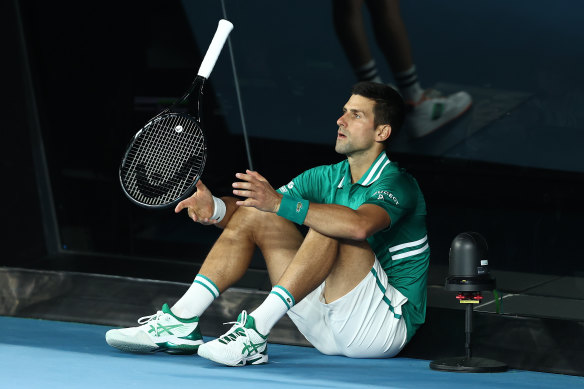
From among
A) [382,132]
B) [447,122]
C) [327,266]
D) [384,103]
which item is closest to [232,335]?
[327,266]

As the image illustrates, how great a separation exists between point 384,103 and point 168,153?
2.84 feet

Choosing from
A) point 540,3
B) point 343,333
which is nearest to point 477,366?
point 343,333

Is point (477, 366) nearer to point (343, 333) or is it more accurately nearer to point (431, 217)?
point (343, 333)

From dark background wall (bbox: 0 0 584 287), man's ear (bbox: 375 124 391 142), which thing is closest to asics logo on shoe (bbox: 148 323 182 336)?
man's ear (bbox: 375 124 391 142)

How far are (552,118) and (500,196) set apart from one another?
45 centimetres

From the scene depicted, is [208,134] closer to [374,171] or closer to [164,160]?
[164,160]

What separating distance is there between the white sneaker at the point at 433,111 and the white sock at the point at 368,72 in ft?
0.68

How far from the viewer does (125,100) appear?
19.1ft

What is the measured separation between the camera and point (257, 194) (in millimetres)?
3648

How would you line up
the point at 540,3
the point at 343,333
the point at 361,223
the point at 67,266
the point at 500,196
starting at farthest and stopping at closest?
the point at 67,266, the point at 500,196, the point at 540,3, the point at 343,333, the point at 361,223

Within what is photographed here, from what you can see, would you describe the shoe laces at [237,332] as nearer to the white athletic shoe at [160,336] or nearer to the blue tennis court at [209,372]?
the blue tennis court at [209,372]

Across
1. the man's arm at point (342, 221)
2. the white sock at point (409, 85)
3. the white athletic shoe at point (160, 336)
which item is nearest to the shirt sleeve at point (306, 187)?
the man's arm at point (342, 221)

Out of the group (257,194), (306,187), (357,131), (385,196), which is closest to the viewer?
(257,194)

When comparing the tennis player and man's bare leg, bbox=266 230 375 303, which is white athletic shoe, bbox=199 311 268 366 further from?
man's bare leg, bbox=266 230 375 303
